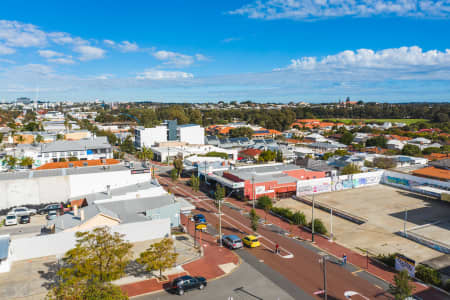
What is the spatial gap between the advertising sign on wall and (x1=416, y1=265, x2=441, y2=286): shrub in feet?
1.32

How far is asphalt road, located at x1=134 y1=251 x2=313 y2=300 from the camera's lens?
68.9ft

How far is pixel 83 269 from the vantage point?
62.6ft

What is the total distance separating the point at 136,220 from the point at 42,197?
673 inches

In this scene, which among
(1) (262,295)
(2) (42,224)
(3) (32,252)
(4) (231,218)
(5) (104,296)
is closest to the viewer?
(5) (104,296)

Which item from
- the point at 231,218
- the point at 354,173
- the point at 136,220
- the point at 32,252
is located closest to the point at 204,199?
the point at 231,218

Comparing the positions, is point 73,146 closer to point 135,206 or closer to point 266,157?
point 266,157

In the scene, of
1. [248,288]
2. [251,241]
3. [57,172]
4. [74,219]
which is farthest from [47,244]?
[57,172]

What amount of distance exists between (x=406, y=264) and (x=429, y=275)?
1683mm

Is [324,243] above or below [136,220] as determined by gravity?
below

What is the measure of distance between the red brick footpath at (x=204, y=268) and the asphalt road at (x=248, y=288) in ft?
2.65

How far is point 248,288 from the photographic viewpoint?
22141 millimetres

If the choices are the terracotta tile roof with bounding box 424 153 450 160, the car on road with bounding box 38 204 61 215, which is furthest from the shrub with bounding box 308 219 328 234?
the terracotta tile roof with bounding box 424 153 450 160

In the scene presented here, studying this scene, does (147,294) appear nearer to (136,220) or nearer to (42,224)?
(136,220)

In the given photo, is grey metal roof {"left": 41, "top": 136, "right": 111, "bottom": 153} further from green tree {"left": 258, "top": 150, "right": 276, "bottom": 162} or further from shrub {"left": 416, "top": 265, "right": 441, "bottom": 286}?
shrub {"left": 416, "top": 265, "right": 441, "bottom": 286}
